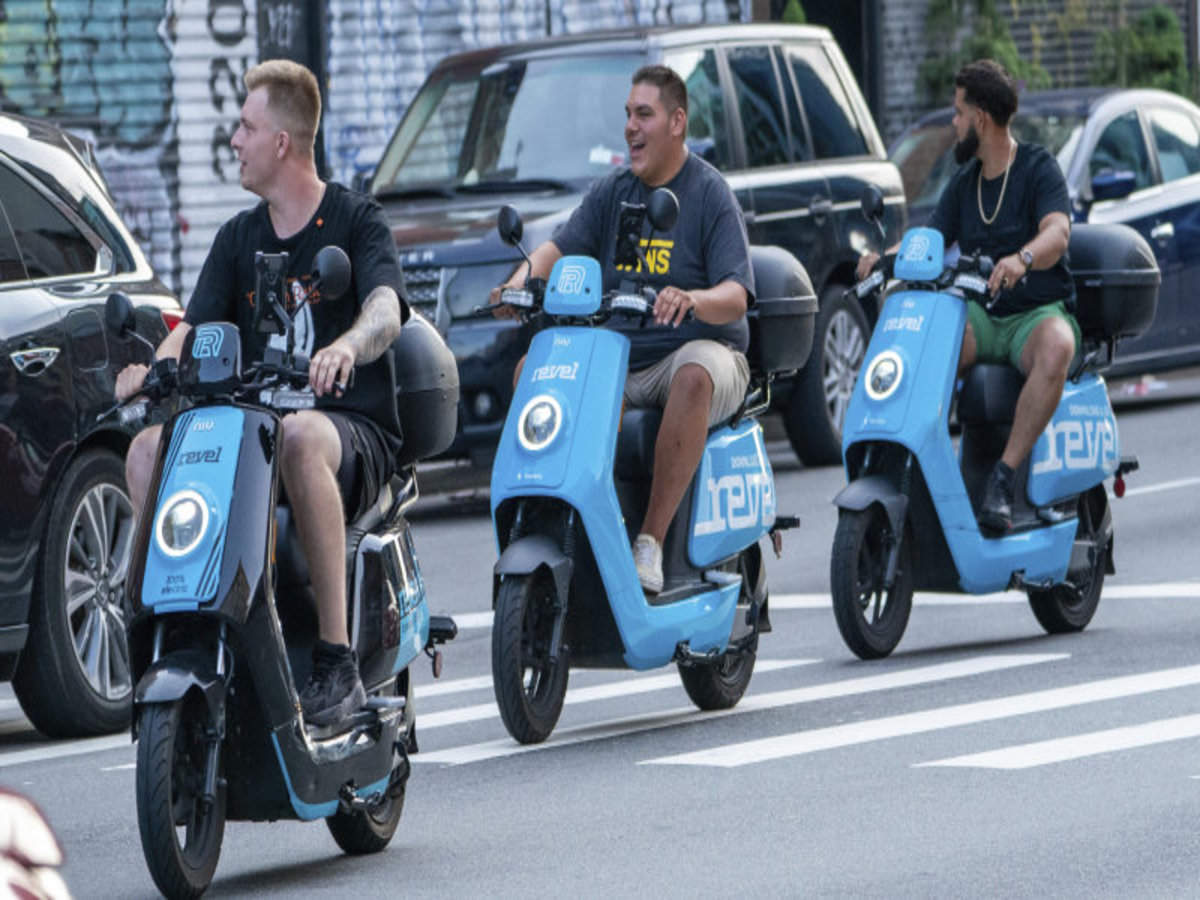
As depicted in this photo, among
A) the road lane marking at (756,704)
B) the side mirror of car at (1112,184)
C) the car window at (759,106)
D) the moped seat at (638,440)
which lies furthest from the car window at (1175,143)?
the moped seat at (638,440)

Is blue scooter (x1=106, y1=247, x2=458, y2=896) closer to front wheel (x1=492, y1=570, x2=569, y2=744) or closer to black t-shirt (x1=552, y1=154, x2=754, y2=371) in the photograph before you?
front wheel (x1=492, y1=570, x2=569, y2=744)

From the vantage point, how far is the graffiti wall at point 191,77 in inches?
680

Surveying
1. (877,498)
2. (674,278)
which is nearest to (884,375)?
(877,498)

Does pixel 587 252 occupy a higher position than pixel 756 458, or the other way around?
pixel 587 252

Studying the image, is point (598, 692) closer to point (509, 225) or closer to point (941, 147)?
point (509, 225)

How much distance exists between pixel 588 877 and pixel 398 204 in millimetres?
9072

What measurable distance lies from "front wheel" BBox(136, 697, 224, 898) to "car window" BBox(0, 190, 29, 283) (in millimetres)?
3056

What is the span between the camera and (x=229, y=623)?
566 cm

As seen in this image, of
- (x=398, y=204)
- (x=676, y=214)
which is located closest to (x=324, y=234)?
(x=676, y=214)

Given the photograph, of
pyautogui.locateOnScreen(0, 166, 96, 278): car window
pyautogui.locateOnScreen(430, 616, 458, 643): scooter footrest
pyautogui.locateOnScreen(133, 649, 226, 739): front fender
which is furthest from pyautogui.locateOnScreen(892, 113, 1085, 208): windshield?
pyautogui.locateOnScreen(133, 649, 226, 739): front fender

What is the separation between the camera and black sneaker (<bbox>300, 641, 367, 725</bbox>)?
6020 millimetres

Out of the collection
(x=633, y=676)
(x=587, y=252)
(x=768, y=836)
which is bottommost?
(x=633, y=676)

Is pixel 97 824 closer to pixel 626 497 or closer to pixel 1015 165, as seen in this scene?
pixel 626 497

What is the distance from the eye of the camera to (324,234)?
650 cm
